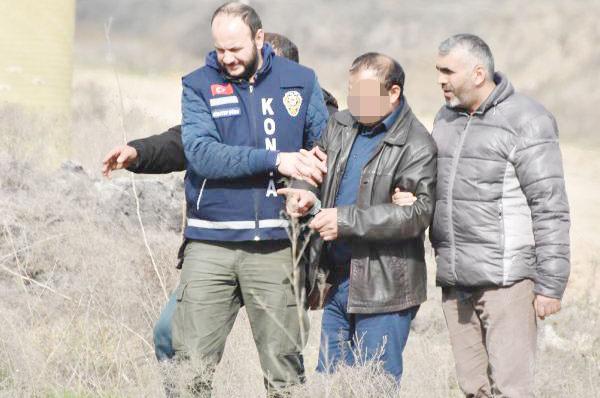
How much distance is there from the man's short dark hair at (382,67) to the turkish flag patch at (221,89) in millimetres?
562

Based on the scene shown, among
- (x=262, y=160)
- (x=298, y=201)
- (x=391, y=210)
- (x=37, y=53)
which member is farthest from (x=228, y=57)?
(x=37, y=53)

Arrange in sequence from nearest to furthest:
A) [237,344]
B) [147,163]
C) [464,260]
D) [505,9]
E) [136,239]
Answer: [464,260]
[147,163]
[237,344]
[136,239]
[505,9]

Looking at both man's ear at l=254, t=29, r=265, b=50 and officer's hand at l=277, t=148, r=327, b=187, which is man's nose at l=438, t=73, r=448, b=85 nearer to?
officer's hand at l=277, t=148, r=327, b=187

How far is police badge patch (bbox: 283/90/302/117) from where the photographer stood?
475 cm

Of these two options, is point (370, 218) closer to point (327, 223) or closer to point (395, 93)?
point (327, 223)

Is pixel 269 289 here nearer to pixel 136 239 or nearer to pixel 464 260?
pixel 464 260

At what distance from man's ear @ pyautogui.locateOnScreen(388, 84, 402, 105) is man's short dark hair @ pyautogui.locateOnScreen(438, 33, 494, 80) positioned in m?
0.25

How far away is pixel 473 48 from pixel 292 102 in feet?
2.75

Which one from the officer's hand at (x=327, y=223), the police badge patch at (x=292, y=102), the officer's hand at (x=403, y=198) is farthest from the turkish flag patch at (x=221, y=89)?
the officer's hand at (x=403, y=198)

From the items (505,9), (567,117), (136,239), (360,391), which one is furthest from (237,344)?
(505,9)

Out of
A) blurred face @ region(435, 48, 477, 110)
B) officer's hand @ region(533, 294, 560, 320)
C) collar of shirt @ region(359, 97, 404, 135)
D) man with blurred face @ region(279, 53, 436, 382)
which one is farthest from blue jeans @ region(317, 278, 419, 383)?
blurred face @ region(435, 48, 477, 110)

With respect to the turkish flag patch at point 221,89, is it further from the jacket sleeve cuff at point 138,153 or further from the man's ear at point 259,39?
the jacket sleeve cuff at point 138,153

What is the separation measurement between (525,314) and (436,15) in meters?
28.5

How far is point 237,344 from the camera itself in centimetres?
613
